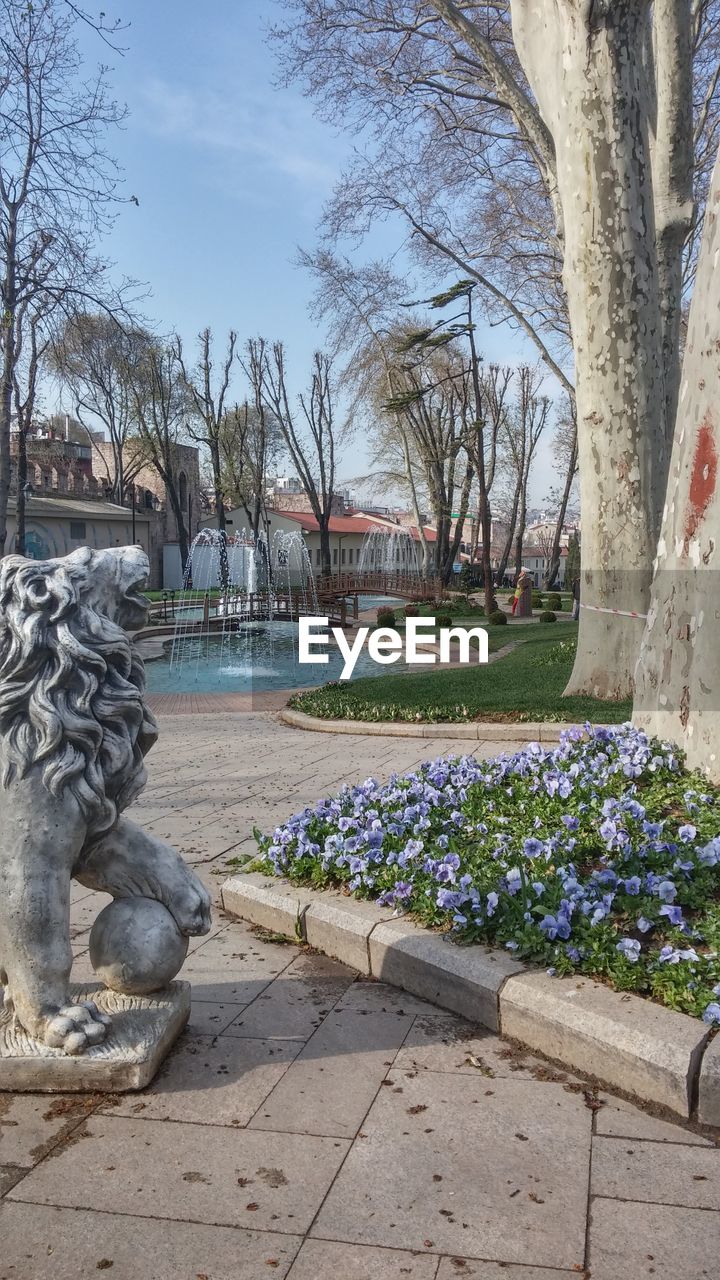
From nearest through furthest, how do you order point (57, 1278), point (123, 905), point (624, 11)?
point (57, 1278) → point (123, 905) → point (624, 11)

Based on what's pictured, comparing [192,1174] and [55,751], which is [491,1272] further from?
[55,751]

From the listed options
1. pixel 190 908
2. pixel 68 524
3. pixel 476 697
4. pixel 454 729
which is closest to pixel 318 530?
pixel 68 524

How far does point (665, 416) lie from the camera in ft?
32.8

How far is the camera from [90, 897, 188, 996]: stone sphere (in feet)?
10.1

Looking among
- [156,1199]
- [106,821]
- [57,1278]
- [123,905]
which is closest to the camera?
[57,1278]

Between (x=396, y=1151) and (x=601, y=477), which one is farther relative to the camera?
(x=601, y=477)

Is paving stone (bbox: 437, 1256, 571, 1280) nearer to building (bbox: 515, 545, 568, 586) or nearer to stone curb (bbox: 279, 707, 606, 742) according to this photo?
stone curb (bbox: 279, 707, 606, 742)

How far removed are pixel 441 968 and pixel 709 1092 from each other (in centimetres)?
110

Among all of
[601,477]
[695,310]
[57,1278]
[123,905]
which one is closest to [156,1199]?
[57,1278]

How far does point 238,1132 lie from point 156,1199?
1.17ft

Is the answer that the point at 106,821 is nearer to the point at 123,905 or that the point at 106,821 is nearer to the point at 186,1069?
the point at 123,905

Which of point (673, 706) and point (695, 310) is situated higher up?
point (695, 310)

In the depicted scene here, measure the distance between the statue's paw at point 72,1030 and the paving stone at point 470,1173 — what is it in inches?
34.7

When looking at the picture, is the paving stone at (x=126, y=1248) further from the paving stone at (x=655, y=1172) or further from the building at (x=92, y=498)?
the building at (x=92, y=498)
